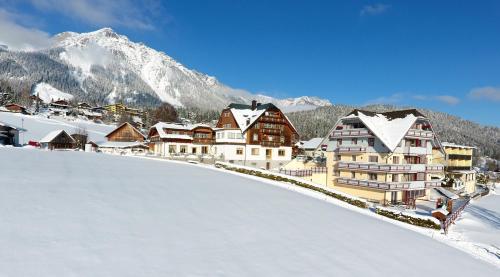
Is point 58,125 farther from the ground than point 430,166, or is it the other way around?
point 58,125

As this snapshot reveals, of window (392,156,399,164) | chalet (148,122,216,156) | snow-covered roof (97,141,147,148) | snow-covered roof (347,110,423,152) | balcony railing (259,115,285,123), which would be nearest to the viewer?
snow-covered roof (347,110,423,152)

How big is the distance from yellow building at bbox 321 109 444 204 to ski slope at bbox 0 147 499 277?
24.9m

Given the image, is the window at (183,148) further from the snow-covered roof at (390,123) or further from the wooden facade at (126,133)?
the snow-covered roof at (390,123)

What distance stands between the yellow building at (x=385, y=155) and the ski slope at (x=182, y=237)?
24.9m

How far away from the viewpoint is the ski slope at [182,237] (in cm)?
791

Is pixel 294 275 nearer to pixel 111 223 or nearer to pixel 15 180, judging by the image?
pixel 111 223

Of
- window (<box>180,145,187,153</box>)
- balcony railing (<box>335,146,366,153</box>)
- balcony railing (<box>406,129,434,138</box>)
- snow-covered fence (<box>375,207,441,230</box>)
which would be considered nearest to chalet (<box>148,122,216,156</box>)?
window (<box>180,145,187,153</box>)

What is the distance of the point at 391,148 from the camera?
38.9m

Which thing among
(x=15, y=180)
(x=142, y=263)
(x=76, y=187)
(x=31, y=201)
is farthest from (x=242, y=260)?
(x=15, y=180)

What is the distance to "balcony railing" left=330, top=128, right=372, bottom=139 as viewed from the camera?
138ft

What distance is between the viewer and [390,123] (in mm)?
42969

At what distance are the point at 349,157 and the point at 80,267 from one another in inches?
1649

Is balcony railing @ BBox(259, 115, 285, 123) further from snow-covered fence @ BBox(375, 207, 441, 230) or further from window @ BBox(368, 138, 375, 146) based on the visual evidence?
snow-covered fence @ BBox(375, 207, 441, 230)

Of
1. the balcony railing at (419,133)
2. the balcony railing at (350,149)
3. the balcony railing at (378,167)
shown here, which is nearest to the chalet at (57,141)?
the balcony railing at (350,149)
